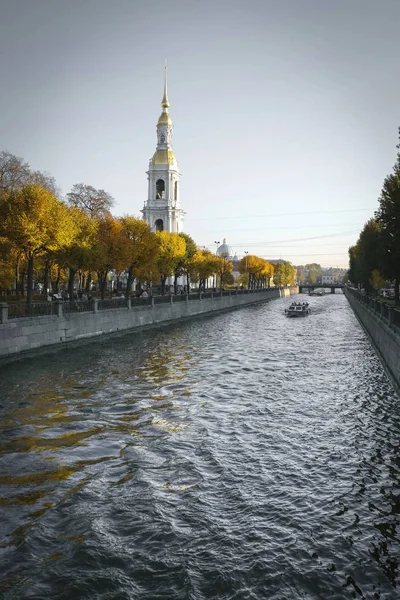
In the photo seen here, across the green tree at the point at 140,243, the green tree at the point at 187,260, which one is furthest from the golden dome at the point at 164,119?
the green tree at the point at 140,243

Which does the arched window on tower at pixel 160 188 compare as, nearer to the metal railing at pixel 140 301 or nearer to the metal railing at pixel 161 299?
the metal railing at pixel 161 299

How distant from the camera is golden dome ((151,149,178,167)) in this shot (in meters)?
121

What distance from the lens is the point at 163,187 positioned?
12244 centimetres

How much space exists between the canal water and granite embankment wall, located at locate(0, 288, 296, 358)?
5607 mm

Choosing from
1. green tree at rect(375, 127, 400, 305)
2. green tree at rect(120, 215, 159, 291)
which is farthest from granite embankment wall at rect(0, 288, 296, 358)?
green tree at rect(375, 127, 400, 305)

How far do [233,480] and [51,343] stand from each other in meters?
24.8

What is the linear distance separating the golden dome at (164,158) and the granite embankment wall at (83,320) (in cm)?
5745

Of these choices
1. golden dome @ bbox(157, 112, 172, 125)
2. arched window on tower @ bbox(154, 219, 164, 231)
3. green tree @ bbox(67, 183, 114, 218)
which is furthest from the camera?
golden dome @ bbox(157, 112, 172, 125)

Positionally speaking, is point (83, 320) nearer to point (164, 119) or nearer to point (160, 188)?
point (160, 188)

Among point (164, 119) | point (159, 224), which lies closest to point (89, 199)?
point (159, 224)

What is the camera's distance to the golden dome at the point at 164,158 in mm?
121375

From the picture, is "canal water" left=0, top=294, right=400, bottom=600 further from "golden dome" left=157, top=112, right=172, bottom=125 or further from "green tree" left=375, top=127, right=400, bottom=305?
"golden dome" left=157, top=112, right=172, bottom=125

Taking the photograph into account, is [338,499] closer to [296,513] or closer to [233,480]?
[296,513]

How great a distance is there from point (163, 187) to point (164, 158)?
257 inches
